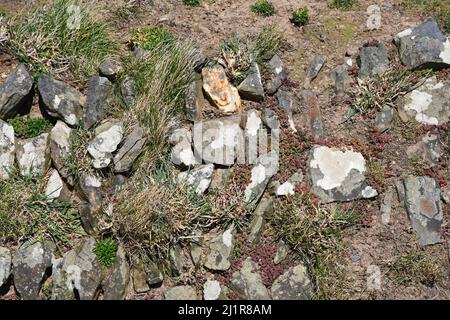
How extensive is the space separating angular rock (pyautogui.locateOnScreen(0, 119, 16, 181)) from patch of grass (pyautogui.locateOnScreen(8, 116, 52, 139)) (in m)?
0.16

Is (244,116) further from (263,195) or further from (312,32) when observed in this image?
(312,32)

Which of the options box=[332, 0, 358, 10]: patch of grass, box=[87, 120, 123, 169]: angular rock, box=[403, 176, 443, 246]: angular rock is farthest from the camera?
box=[332, 0, 358, 10]: patch of grass

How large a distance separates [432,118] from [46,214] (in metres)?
6.90

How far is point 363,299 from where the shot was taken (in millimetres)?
8930

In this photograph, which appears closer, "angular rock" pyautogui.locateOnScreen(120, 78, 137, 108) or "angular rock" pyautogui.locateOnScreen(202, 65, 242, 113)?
"angular rock" pyautogui.locateOnScreen(120, 78, 137, 108)

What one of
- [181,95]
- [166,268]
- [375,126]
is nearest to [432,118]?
[375,126]

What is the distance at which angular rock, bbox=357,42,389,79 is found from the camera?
1045 cm

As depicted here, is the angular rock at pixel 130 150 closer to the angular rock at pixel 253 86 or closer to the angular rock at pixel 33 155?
the angular rock at pixel 33 155

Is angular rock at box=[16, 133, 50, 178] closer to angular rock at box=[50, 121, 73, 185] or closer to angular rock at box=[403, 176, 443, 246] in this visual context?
angular rock at box=[50, 121, 73, 185]

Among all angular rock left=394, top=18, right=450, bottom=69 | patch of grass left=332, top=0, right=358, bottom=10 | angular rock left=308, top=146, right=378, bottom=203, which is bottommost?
angular rock left=308, top=146, right=378, bottom=203

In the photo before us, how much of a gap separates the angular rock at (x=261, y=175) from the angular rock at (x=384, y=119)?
1960 millimetres

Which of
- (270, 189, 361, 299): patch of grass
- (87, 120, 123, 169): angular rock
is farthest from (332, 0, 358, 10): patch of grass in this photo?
→ (87, 120, 123, 169): angular rock

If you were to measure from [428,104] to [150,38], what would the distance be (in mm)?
5251

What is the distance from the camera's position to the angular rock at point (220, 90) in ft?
33.1
